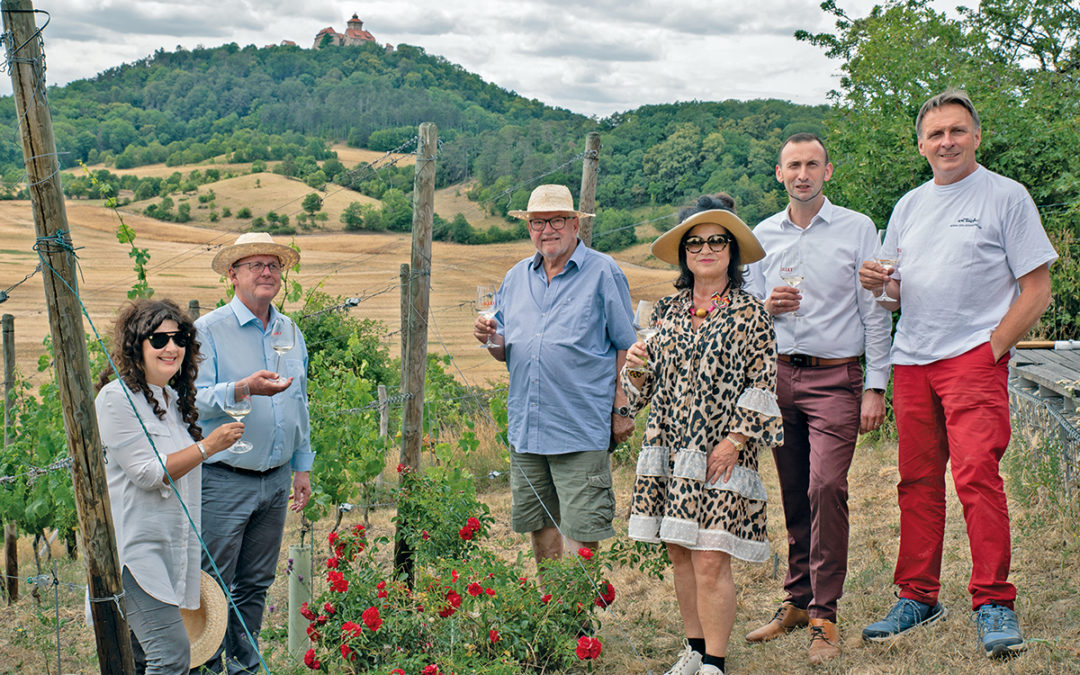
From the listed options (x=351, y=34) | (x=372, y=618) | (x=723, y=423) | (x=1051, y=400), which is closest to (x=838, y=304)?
(x=723, y=423)

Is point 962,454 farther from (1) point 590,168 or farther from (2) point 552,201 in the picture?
(1) point 590,168

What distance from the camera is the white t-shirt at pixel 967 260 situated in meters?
2.77

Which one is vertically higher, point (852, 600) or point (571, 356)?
point (571, 356)

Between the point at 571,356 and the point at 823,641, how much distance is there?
1406 mm

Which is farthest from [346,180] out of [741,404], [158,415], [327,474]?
[741,404]

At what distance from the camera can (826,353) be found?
307 cm

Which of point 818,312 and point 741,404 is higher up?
point 818,312

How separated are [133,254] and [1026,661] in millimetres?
5127

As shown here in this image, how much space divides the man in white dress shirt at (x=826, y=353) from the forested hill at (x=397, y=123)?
2.57m

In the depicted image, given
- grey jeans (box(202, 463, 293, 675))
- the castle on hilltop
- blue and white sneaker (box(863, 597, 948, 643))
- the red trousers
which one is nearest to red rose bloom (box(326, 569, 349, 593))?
grey jeans (box(202, 463, 293, 675))

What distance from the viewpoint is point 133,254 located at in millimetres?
5270

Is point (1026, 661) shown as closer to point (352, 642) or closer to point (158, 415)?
point (352, 642)

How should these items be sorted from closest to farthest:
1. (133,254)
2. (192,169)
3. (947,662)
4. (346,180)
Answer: (947,662)
(133,254)
(346,180)
(192,169)

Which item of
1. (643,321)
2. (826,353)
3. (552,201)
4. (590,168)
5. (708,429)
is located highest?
(590,168)
